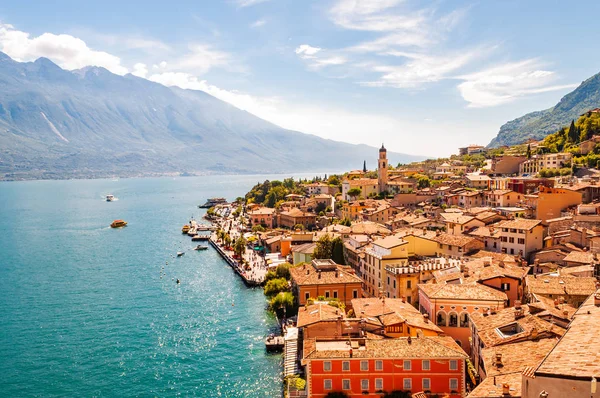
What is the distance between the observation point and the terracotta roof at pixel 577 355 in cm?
773

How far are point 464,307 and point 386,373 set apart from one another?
8.85 m

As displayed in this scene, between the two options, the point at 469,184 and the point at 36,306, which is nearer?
the point at 36,306

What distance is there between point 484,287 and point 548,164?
5998 centimetres

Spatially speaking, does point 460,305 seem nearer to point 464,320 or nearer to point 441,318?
point 464,320

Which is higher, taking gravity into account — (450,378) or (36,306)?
(450,378)

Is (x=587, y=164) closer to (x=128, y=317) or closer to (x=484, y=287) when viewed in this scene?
(x=484, y=287)

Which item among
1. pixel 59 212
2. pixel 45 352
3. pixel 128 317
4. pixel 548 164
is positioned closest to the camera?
pixel 45 352

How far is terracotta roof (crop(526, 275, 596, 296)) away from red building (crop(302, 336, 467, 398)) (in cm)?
939

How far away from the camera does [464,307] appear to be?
28641mm

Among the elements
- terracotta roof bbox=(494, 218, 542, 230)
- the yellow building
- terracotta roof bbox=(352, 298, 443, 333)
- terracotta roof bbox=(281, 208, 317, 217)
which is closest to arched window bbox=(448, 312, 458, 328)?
terracotta roof bbox=(352, 298, 443, 333)

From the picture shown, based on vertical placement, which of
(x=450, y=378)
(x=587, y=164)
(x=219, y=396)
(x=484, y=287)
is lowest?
(x=219, y=396)

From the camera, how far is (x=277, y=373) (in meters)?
31.3

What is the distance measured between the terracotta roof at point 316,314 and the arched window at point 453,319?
274 inches

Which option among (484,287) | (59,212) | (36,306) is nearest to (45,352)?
(36,306)
